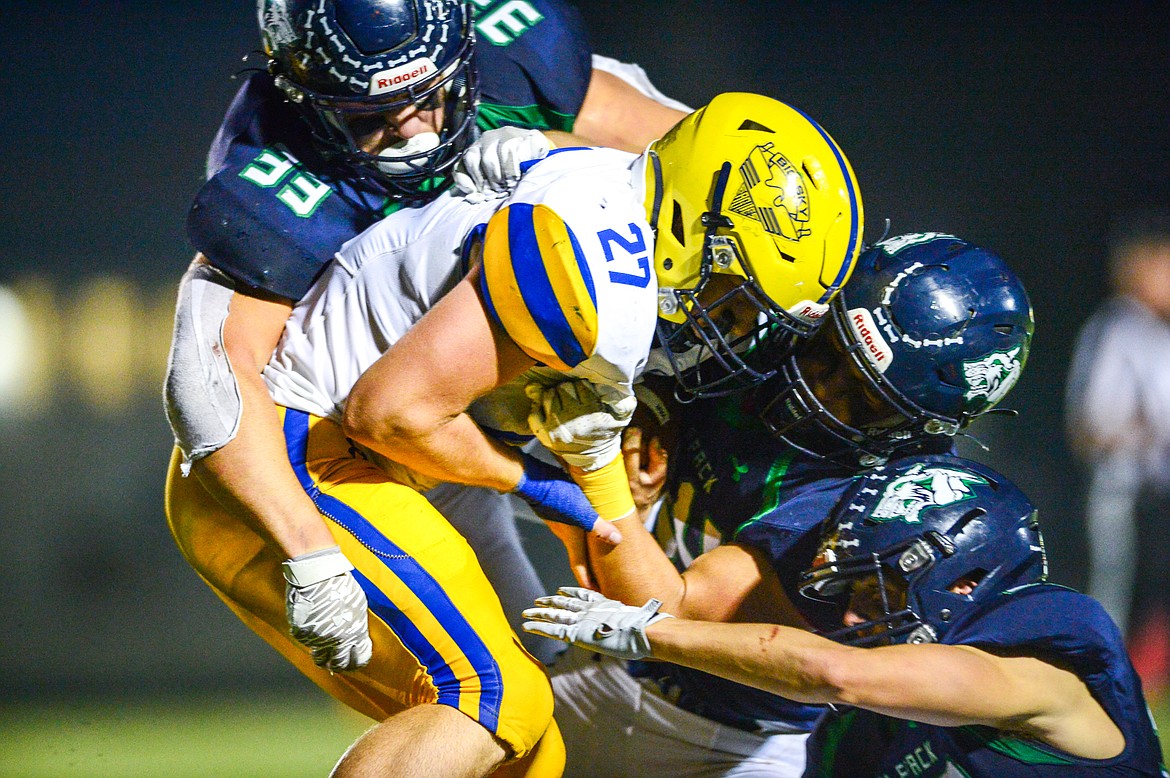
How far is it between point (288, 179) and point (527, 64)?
581mm

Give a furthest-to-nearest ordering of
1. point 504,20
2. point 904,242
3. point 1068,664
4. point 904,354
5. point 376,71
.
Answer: point 504,20 < point 904,242 < point 904,354 < point 376,71 < point 1068,664

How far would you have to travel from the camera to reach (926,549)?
1.83 metres

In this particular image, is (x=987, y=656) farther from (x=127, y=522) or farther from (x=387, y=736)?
(x=127, y=522)

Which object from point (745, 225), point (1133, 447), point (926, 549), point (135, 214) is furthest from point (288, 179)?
point (1133, 447)

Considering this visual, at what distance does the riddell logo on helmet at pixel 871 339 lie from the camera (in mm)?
2045

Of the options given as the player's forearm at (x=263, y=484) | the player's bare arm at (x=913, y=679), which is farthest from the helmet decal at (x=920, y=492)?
the player's forearm at (x=263, y=484)

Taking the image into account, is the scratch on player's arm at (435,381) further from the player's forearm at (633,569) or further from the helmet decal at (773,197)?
the helmet decal at (773,197)

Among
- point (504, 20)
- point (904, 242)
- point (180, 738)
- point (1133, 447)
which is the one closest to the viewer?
point (904, 242)

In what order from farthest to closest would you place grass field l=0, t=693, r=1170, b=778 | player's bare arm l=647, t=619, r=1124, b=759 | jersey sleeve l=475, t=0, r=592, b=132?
grass field l=0, t=693, r=1170, b=778
jersey sleeve l=475, t=0, r=592, b=132
player's bare arm l=647, t=619, r=1124, b=759

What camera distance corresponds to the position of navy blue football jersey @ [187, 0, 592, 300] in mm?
1971

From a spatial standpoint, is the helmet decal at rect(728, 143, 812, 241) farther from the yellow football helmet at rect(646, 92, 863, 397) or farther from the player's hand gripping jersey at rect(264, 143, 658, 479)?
the player's hand gripping jersey at rect(264, 143, 658, 479)

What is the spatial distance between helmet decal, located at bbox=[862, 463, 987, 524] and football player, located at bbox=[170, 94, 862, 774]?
0.32 metres

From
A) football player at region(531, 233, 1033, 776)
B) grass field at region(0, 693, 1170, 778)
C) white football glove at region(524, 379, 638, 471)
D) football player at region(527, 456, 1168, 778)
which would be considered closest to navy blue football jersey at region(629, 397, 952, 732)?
football player at region(531, 233, 1033, 776)

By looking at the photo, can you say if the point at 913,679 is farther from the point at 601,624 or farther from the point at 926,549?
the point at 601,624
